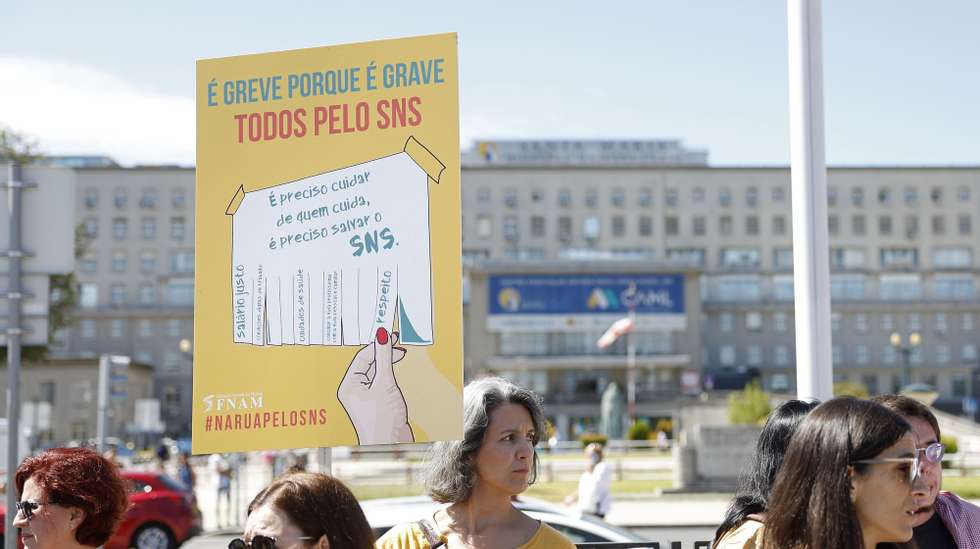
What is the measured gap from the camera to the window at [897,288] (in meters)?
98.5

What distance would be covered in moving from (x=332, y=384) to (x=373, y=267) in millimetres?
465

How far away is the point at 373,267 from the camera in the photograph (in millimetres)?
4629

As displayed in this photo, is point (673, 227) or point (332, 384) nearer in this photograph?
point (332, 384)

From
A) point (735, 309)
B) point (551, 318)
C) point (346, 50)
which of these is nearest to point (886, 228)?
point (735, 309)

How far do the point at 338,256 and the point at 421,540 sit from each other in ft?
3.90

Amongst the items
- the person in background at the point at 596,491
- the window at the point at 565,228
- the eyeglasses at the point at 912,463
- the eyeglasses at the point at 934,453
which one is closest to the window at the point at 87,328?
the window at the point at 565,228

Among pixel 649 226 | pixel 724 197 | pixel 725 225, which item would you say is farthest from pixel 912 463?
pixel 724 197

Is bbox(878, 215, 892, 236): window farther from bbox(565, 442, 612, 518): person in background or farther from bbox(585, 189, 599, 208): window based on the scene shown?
bbox(565, 442, 612, 518): person in background

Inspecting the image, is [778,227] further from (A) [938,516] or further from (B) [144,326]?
(A) [938,516]

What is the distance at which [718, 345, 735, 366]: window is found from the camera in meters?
97.0

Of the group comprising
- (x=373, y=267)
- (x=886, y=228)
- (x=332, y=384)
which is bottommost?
(x=332, y=384)

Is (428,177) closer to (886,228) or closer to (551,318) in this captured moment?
(551,318)

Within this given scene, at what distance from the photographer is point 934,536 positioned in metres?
4.25

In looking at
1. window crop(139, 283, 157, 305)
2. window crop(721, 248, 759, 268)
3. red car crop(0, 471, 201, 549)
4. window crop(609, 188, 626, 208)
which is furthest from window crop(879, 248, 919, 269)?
red car crop(0, 471, 201, 549)
